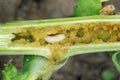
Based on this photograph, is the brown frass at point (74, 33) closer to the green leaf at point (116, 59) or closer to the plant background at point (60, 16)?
the green leaf at point (116, 59)

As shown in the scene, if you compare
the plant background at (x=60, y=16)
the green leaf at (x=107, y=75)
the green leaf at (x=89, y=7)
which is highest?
the green leaf at (x=89, y=7)

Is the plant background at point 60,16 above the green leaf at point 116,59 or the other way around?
the other way around

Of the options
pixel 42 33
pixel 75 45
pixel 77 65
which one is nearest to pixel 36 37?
pixel 42 33

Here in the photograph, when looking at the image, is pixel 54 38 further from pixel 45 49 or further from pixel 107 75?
pixel 107 75

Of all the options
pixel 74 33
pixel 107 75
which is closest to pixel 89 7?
pixel 74 33


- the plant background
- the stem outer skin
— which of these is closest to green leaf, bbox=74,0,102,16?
the stem outer skin

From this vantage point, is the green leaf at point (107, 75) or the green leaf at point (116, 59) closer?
the green leaf at point (116, 59)

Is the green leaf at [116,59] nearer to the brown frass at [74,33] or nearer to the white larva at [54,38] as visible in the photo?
the brown frass at [74,33]

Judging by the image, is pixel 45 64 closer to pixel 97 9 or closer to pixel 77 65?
pixel 97 9

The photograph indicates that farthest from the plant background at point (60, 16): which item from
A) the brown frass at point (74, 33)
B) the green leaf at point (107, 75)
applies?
the brown frass at point (74, 33)

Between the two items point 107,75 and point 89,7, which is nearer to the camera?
point 89,7
